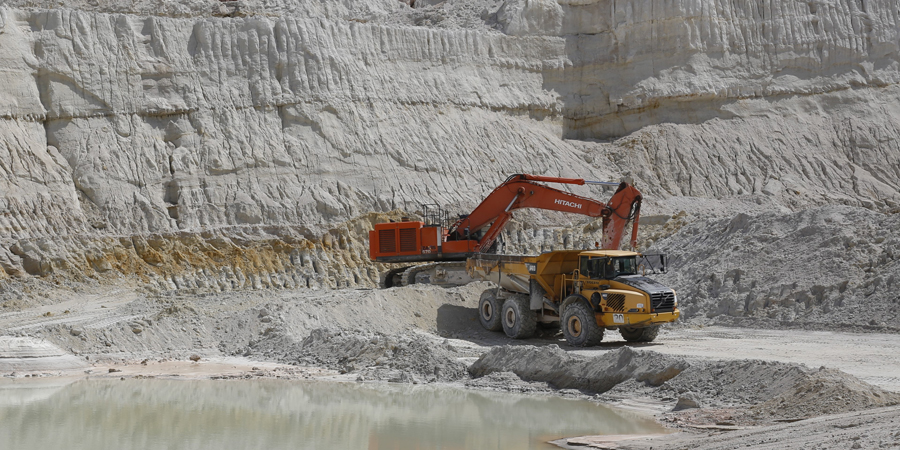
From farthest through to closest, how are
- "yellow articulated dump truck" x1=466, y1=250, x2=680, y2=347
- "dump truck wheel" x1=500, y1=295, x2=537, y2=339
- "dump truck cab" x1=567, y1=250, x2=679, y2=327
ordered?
"dump truck wheel" x1=500, y1=295, x2=537, y2=339 < "yellow articulated dump truck" x1=466, y1=250, x2=680, y2=347 < "dump truck cab" x1=567, y1=250, x2=679, y2=327

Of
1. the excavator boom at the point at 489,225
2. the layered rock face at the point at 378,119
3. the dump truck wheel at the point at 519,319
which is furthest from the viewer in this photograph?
the layered rock face at the point at 378,119

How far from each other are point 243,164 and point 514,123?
A: 38.4 ft

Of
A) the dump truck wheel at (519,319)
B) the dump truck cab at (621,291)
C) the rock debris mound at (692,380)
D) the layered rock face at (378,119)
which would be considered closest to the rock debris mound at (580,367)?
the rock debris mound at (692,380)

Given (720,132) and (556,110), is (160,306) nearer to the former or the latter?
(556,110)

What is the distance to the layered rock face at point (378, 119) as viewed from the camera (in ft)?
94.4

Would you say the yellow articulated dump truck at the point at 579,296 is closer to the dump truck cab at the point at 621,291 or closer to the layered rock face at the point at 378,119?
the dump truck cab at the point at 621,291

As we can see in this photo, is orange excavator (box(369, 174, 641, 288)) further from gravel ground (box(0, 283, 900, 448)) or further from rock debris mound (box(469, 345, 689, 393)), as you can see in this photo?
rock debris mound (box(469, 345, 689, 393))

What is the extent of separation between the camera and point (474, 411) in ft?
41.9

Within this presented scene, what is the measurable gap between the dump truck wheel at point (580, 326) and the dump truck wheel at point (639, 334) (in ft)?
2.61

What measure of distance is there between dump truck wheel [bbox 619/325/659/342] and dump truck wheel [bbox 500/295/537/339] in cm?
181

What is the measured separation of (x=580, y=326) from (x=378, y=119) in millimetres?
18961

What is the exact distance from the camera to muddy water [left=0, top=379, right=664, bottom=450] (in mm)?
10898

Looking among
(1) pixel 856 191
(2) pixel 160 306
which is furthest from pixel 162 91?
(1) pixel 856 191

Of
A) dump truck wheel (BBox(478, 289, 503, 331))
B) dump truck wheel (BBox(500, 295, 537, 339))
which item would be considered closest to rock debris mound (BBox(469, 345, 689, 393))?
dump truck wheel (BBox(500, 295, 537, 339))
